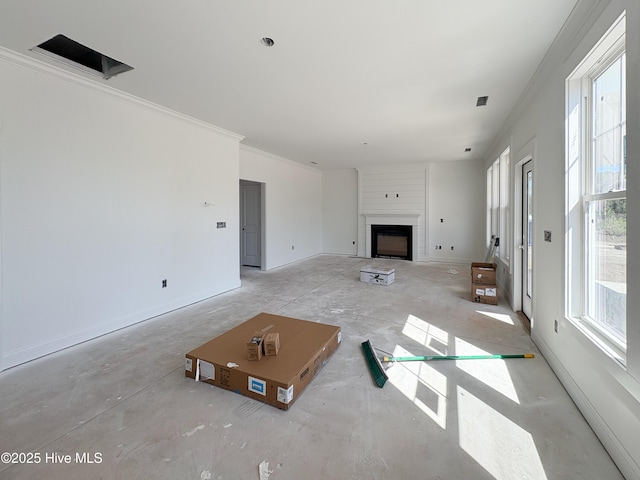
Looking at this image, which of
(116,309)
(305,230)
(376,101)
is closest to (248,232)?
(305,230)

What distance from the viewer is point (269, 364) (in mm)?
2080

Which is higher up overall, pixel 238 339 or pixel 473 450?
pixel 238 339

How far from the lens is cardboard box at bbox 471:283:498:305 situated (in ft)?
13.4

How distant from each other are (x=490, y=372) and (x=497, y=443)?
83 cm

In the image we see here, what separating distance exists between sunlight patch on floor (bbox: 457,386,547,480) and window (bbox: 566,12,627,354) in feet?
2.57

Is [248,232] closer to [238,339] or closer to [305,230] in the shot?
[305,230]

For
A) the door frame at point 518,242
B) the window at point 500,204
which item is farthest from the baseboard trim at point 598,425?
the window at point 500,204

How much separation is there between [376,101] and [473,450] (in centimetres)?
345

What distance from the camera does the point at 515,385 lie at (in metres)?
2.14

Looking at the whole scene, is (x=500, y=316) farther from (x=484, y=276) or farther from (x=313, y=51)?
(x=313, y=51)

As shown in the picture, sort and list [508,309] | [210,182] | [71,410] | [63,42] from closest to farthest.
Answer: [71,410], [63,42], [508,309], [210,182]

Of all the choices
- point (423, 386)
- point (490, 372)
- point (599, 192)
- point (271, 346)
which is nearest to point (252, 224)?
point (271, 346)

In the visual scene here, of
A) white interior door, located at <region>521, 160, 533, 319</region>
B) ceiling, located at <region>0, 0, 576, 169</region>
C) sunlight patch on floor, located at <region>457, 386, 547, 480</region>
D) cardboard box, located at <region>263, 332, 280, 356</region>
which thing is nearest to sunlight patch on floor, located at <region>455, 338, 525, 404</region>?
sunlight patch on floor, located at <region>457, 386, 547, 480</region>

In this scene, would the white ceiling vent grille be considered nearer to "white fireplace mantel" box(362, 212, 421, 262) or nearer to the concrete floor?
the concrete floor
